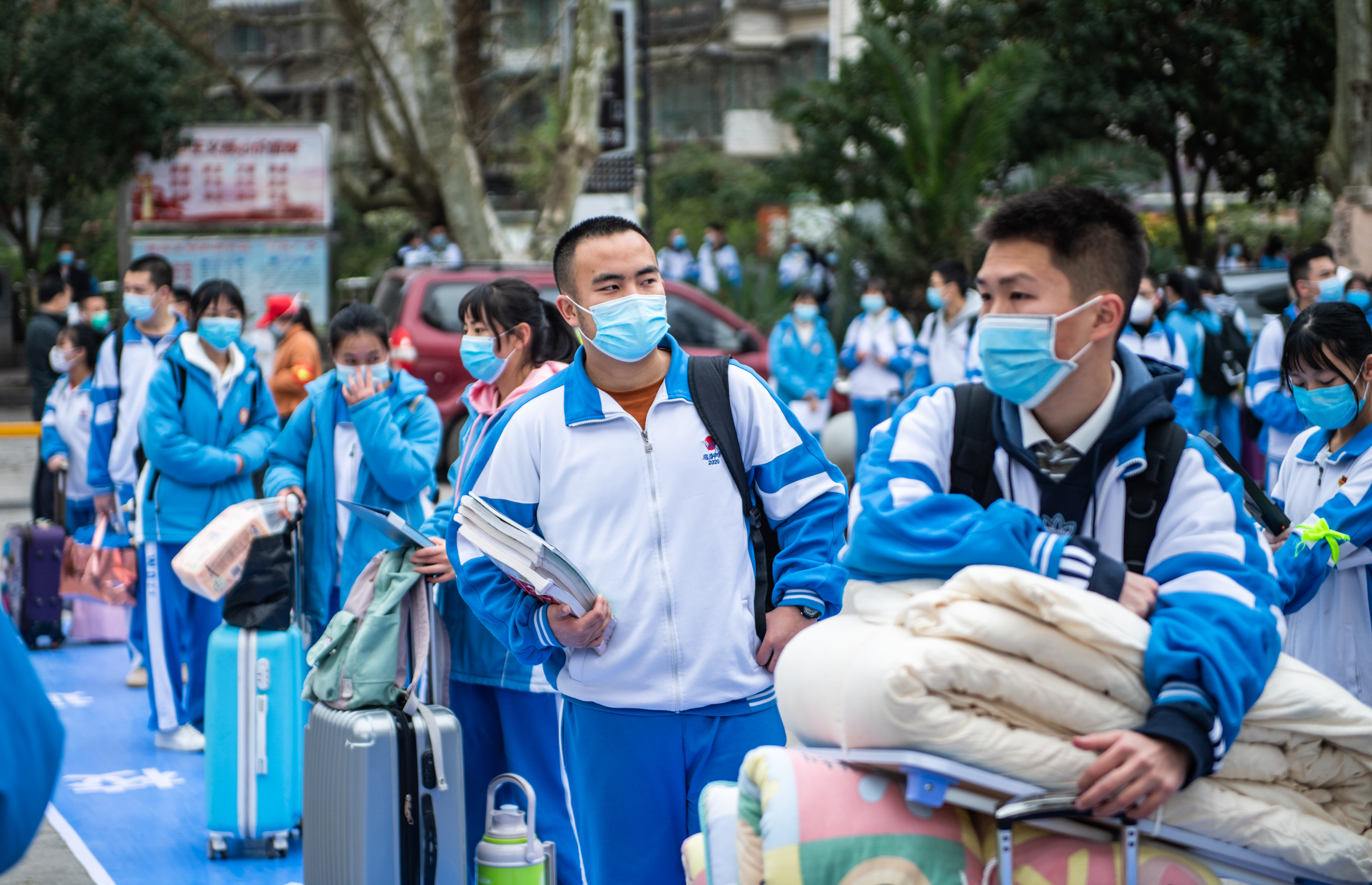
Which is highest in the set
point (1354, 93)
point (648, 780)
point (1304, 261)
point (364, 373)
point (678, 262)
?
point (1354, 93)

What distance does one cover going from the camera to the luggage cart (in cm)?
209

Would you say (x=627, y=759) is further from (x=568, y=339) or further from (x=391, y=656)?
(x=568, y=339)

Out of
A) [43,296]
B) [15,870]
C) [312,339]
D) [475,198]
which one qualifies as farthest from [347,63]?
[15,870]

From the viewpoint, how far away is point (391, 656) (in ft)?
13.1

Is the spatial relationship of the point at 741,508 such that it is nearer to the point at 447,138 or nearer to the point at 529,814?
the point at 529,814

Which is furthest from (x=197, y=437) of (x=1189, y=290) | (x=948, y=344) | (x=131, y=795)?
(x=1189, y=290)

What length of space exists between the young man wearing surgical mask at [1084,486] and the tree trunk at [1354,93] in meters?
13.4

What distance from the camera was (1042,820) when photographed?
214cm

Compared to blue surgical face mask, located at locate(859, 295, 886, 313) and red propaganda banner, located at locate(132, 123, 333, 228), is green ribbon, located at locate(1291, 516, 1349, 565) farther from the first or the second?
red propaganda banner, located at locate(132, 123, 333, 228)

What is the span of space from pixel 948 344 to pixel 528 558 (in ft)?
27.9

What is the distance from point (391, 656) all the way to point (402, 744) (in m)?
0.27

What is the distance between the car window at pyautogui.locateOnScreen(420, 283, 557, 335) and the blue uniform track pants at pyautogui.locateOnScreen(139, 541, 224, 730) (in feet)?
22.5

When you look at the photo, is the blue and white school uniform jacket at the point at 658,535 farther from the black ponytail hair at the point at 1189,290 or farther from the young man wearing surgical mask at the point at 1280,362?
the black ponytail hair at the point at 1189,290

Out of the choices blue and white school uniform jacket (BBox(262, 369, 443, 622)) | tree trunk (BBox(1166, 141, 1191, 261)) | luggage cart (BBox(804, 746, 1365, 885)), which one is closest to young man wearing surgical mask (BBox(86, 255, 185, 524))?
blue and white school uniform jacket (BBox(262, 369, 443, 622))
